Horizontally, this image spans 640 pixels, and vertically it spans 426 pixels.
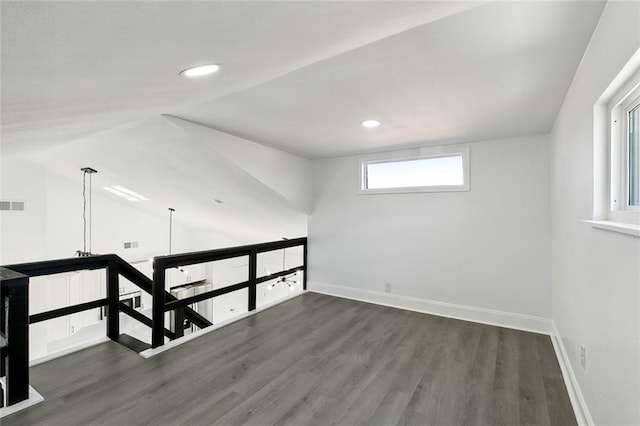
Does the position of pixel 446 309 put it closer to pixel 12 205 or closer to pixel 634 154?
pixel 634 154

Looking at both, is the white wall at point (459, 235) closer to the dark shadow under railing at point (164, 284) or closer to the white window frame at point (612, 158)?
the dark shadow under railing at point (164, 284)

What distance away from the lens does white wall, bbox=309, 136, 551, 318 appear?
333cm

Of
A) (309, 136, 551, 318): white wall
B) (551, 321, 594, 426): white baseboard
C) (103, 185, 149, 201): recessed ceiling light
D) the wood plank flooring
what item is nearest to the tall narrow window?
(551, 321, 594, 426): white baseboard

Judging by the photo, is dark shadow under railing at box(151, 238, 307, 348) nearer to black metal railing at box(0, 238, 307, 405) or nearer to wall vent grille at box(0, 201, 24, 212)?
black metal railing at box(0, 238, 307, 405)

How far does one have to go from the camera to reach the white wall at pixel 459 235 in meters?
3.33

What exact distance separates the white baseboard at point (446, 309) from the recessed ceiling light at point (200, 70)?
3.61 m

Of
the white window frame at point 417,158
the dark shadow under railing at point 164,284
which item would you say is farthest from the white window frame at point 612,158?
the dark shadow under railing at point 164,284

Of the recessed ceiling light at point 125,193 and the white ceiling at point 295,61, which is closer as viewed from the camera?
the white ceiling at point 295,61

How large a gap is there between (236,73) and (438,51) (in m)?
1.17

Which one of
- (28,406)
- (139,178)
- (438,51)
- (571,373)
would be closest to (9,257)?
(139,178)

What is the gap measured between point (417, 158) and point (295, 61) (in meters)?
2.76

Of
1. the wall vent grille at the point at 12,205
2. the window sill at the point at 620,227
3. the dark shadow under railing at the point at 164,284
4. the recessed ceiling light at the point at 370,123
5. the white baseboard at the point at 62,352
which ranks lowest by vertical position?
the white baseboard at the point at 62,352

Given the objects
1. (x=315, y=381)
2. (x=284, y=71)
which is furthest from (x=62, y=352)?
(x=284, y=71)

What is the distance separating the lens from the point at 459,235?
3736 mm
